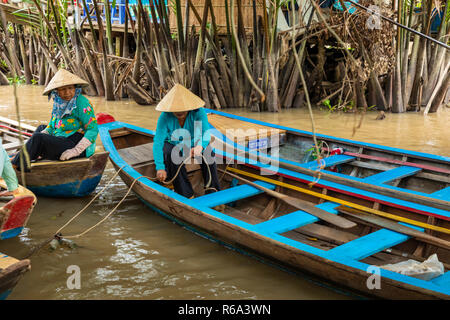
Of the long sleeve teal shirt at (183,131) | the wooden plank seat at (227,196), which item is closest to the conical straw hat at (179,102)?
the long sleeve teal shirt at (183,131)

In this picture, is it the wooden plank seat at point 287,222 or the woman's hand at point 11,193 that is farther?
the woman's hand at point 11,193

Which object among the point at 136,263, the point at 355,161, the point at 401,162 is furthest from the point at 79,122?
the point at 401,162

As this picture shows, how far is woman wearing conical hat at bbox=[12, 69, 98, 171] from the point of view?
3752mm

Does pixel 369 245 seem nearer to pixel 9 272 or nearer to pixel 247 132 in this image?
pixel 9 272

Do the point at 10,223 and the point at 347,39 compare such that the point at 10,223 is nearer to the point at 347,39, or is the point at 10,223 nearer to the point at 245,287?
the point at 245,287

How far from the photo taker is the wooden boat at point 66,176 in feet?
12.3

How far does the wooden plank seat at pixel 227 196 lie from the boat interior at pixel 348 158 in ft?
1.76

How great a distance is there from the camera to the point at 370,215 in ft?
9.68

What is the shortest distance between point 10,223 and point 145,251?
92 centimetres

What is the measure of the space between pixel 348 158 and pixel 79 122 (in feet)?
8.37

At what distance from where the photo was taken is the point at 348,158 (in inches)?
159

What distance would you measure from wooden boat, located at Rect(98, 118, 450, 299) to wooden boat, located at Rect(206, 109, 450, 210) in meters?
0.09

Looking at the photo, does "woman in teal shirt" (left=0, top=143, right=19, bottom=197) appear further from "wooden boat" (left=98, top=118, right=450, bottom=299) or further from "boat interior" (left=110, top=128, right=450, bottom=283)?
"boat interior" (left=110, top=128, right=450, bottom=283)

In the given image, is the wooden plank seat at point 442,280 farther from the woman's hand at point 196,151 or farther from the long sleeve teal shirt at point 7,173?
the long sleeve teal shirt at point 7,173
